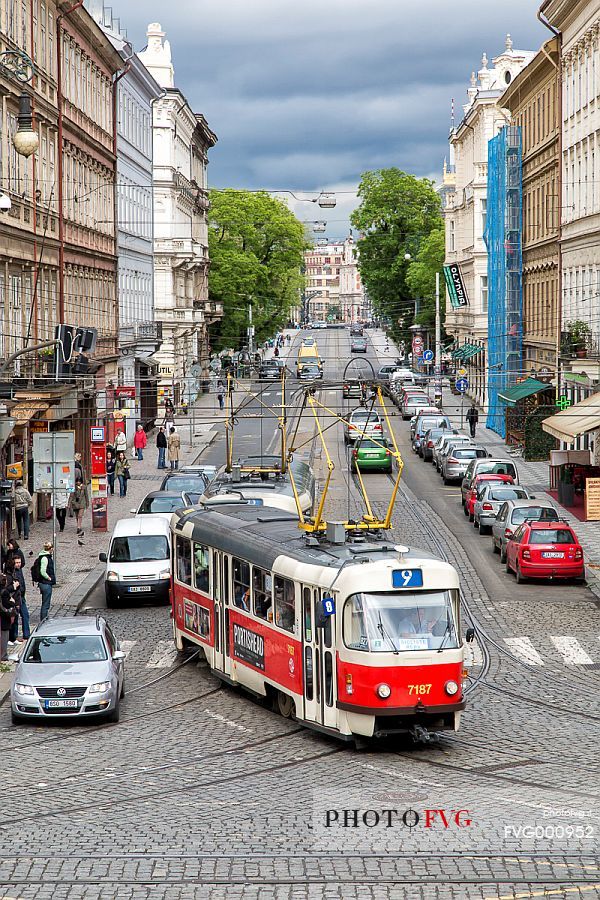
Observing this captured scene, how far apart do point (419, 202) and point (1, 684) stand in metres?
99.1

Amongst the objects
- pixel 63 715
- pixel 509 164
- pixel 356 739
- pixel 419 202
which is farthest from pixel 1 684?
pixel 419 202

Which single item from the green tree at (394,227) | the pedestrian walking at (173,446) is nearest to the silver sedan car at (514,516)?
the pedestrian walking at (173,446)

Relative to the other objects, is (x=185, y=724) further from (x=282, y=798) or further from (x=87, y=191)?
(x=87, y=191)

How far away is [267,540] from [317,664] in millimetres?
2893

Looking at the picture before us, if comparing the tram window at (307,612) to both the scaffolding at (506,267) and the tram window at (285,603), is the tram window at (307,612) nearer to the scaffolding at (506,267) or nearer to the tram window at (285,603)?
the tram window at (285,603)

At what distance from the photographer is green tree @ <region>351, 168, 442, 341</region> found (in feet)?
385

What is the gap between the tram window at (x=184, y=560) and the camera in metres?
24.4

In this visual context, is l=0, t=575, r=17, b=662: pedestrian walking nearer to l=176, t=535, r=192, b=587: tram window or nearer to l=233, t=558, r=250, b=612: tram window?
l=176, t=535, r=192, b=587: tram window

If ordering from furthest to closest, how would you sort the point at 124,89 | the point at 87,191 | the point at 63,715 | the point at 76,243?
1. the point at 124,89
2. the point at 87,191
3. the point at 76,243
4. the point at 63,715

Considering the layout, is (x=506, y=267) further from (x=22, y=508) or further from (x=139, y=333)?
(x=22, y=508)

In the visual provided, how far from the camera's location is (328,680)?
18391 millimetres

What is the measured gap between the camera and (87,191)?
176 feet

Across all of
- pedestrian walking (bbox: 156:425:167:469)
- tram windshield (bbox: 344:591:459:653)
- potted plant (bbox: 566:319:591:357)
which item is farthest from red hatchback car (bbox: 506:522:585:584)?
pedestrian walking (bbox: 156:425:167:469)

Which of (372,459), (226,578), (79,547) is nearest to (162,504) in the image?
(79,547)
